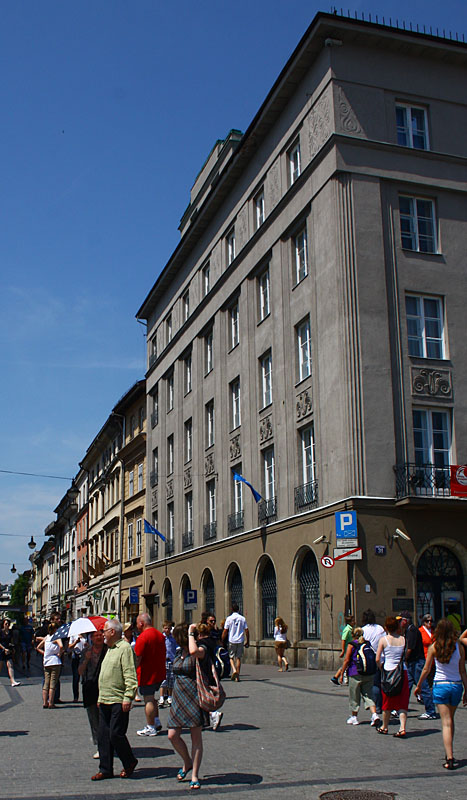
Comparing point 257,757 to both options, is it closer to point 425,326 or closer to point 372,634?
point 372,634

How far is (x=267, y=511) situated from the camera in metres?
31.3

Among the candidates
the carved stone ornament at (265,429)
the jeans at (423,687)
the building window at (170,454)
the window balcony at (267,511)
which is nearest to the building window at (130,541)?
the building window at (170,454)

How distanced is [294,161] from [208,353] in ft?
39.1

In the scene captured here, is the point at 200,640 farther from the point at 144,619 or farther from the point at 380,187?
the point at 380,187

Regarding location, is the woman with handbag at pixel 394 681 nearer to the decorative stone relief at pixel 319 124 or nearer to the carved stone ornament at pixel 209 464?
the decorative stone relief at pixel 319 124

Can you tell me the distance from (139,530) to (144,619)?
39464 millimetres

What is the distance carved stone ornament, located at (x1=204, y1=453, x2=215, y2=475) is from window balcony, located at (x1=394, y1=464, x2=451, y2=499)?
1429 cm

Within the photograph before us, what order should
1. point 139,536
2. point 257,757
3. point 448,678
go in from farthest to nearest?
point 139,536 < point 257,757 < point 448,678

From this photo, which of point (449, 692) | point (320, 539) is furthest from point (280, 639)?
point (449, 692)

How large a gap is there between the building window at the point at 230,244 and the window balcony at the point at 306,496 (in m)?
12.6

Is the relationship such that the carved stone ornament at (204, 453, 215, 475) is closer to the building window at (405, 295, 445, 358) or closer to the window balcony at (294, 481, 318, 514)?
the window balcony at (294, 481, 318, 514)

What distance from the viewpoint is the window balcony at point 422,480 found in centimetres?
2478

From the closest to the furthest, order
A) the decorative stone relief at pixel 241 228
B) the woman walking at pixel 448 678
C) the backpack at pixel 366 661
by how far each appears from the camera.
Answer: the woman walking at pixel 448 678
the backpack at pixel 366 661
the decorative stone relief at pixel 241 228

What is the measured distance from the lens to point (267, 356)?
108ft
